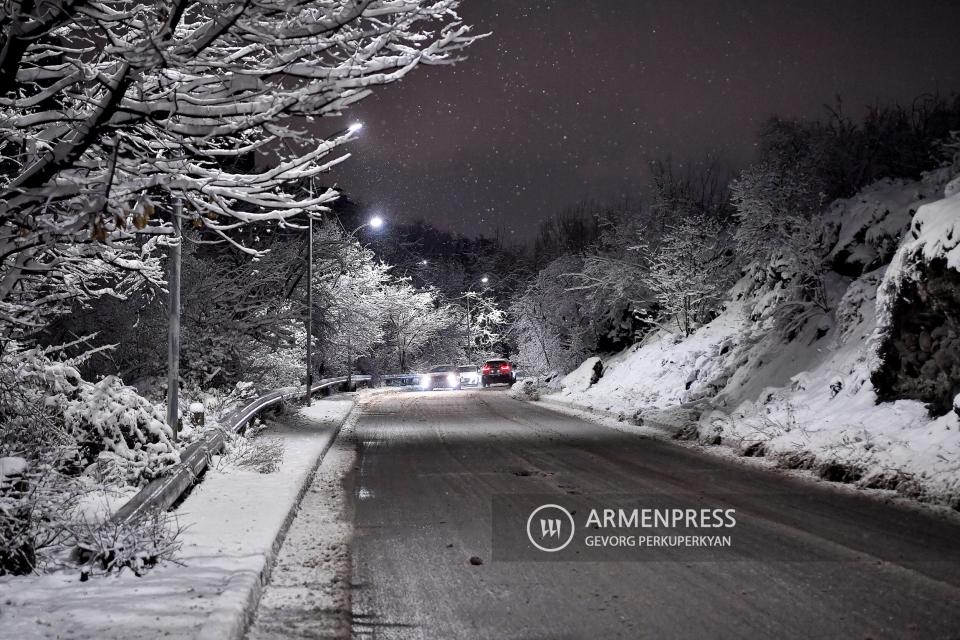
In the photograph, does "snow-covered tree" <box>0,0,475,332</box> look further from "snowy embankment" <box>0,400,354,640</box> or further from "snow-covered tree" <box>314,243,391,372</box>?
"snow-covered tree" <box>314,243,391,372</box>

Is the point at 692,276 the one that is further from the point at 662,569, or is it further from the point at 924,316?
the point at 662,569

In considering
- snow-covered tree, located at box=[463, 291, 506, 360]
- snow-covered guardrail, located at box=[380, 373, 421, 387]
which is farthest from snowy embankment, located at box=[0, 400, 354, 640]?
snow-covered tree, located at box=[463, 291, 506, 360]

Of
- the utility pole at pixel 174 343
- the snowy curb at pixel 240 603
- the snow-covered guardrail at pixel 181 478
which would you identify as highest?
the utility pole at pixel 174 343

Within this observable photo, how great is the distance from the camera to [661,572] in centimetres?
595

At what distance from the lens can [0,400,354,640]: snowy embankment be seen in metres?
4.30

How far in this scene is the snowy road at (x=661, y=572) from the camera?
4.75m

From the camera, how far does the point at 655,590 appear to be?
5461 millimetres

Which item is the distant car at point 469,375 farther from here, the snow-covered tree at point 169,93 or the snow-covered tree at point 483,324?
the snow-covered tree at point 169,93

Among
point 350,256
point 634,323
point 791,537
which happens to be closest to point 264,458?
point 791,537

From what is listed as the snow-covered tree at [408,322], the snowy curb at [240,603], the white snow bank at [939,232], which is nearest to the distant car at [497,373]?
the snow-covered tree at [408,322]

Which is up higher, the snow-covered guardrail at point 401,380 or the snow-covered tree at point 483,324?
the snow-covered tree at point 483,324
